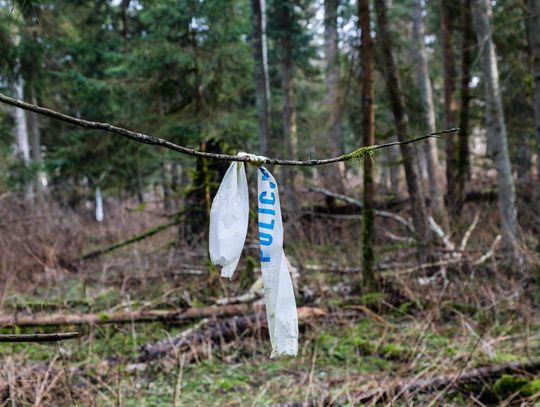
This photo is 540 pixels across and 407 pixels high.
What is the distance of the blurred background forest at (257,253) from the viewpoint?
3.73 m

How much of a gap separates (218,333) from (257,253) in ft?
9.14

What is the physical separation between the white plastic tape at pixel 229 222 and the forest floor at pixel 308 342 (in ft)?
4.59

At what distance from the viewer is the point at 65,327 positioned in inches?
196

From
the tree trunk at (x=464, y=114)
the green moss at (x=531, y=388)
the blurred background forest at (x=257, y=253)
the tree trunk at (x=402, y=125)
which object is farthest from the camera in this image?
the tree trunk at (x=464, y=114)

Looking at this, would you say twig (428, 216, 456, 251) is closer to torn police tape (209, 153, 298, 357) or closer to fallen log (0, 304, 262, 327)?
fallen log (0, 304, 262, 327)

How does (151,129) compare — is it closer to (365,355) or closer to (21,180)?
(365,355)

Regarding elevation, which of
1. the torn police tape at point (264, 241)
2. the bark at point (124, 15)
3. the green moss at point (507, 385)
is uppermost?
the bark at point (124, 15)

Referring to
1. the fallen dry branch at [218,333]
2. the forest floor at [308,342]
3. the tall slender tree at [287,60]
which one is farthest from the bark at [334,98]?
the fallen dry branch at [218,333]

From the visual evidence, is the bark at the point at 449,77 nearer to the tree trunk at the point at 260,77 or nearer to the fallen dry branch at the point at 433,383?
the tree trunk at the point at 260,77

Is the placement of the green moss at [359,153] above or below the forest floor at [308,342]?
above

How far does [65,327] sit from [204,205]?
7.78 feet

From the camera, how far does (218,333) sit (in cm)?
485

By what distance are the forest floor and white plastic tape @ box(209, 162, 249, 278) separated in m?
1.40

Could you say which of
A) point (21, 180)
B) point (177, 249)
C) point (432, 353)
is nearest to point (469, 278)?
point (432, 353)
